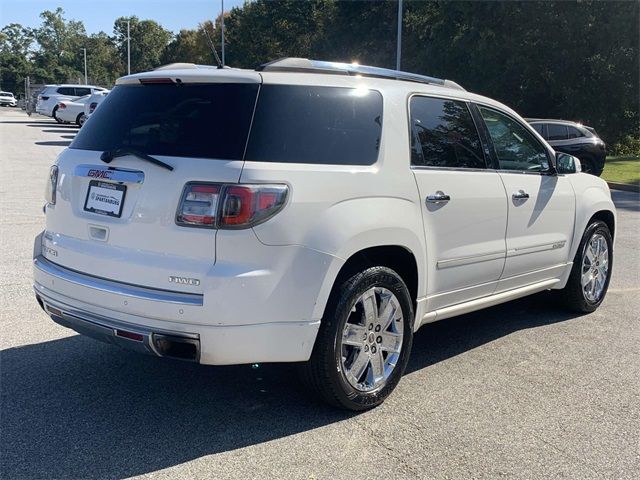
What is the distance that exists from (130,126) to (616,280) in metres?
5.71

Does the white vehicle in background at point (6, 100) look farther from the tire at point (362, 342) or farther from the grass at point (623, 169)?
the tire at point (362, 342)

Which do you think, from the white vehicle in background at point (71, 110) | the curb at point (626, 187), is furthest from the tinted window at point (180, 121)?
the white vehicle in background at point (71, 110)

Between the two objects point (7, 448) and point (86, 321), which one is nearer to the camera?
point (7, 448)

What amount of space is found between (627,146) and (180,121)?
3186cm

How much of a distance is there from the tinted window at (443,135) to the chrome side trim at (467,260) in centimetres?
63

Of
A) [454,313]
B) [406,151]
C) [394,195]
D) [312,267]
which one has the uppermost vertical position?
[406,151]

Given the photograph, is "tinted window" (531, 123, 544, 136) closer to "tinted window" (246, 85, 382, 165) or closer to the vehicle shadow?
the vehicle shadow

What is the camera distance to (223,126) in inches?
135

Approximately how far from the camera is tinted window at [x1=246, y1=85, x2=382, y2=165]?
3.41 m

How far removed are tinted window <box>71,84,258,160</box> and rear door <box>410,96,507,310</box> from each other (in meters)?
1.21

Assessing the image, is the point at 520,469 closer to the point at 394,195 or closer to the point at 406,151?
the point at 394,195

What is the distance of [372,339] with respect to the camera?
3.86 m

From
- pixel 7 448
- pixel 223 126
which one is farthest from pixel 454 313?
pixel 7 448

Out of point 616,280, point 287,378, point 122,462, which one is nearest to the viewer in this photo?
point 122,462
